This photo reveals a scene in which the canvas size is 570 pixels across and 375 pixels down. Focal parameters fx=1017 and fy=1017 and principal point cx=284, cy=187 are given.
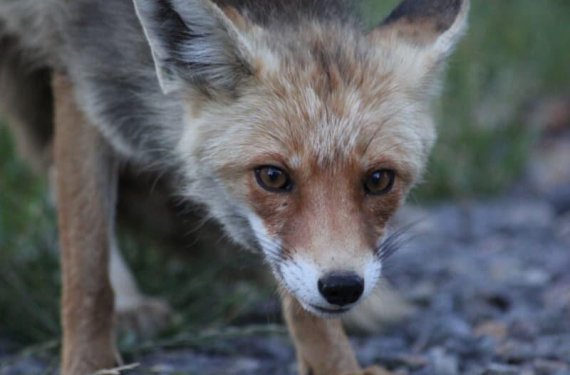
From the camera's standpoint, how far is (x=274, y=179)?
402cm

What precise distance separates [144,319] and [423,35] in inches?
83.3

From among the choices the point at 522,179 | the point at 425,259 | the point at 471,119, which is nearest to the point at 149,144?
the point at 425,259

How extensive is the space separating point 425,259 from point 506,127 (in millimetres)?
1764

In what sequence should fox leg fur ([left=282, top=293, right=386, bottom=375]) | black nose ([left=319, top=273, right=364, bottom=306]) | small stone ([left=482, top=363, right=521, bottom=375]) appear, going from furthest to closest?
fox leg fur ([left=282, top=293, right=386, bottom=375]) → small stone ([left=482, top=363, right=521, bottom=375]) → black nose ([left=319, top=273, right=364, bottom=306])

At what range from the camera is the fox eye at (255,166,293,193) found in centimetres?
400

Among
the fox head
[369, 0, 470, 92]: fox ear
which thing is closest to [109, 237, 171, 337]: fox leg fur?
the fox head

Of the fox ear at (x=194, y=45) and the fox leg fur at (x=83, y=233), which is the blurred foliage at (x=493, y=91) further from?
the fox ear at (x=194, y=45)

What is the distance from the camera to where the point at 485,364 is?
487cm

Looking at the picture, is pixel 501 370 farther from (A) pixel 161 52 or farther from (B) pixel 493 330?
(A) pixel 161 52

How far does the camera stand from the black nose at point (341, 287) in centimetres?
371

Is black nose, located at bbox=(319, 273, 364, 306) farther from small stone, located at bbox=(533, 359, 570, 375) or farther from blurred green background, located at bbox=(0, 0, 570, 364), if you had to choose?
blurred green background, located at bbox=(0, 0, 570, 364)

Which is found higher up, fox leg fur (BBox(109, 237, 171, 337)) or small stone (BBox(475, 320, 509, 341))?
small stone (BBox(475, 320, 509, 341))

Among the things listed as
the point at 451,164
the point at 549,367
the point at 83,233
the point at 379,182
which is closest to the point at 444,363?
the point at 549,367

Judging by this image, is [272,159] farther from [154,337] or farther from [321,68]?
[154,337]
